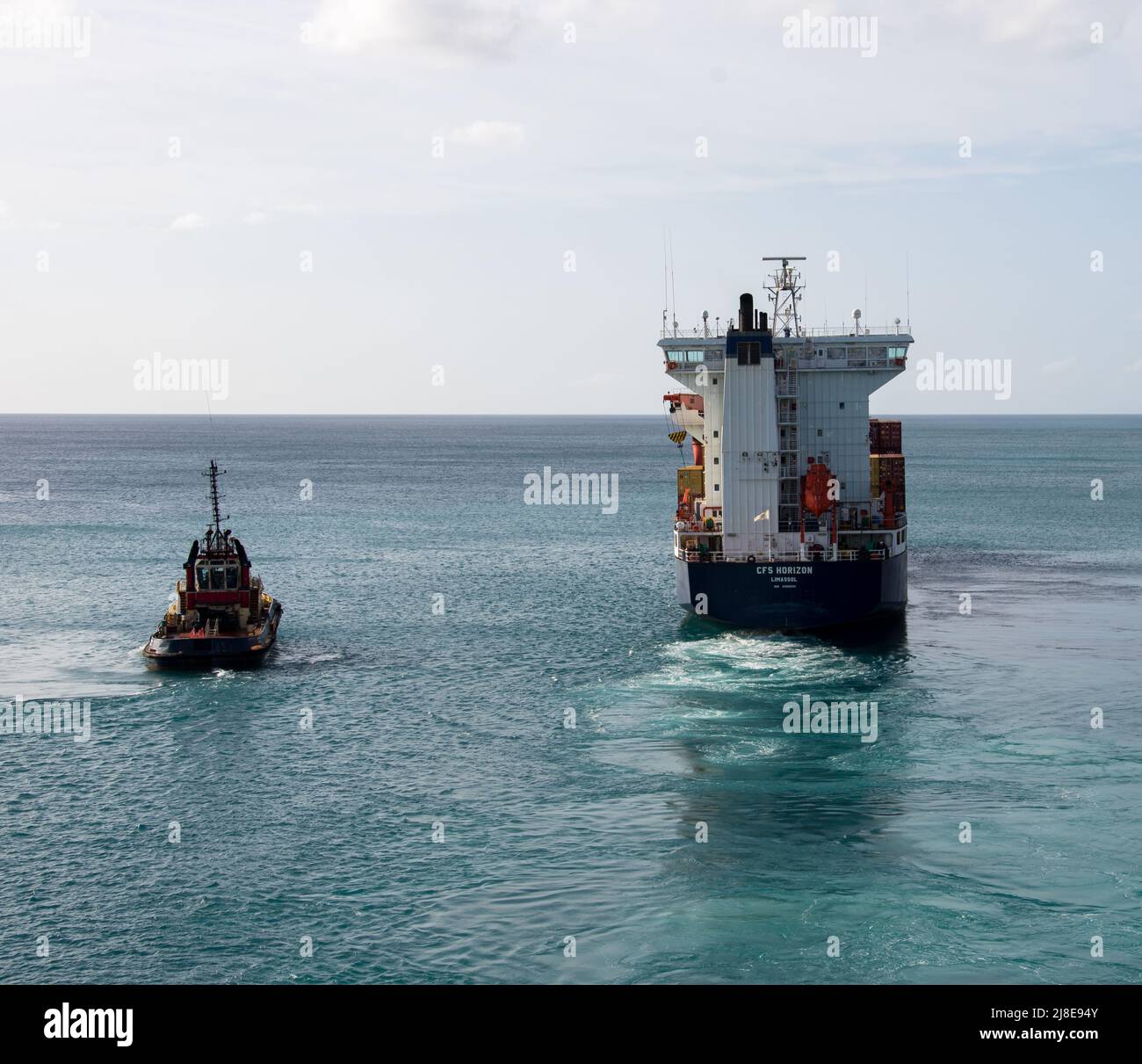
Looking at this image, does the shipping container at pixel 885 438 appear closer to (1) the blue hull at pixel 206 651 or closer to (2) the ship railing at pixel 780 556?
(2) the ship railing at pixel 780 556

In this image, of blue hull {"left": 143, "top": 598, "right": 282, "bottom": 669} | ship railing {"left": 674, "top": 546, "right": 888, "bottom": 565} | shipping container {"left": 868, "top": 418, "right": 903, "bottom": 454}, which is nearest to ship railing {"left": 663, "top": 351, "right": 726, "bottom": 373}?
ship railing {"left": 674, "top": 546, "right": 888, "bottom": 565}

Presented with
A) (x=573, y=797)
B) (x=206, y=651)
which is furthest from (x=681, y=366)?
(x=573, y=797)

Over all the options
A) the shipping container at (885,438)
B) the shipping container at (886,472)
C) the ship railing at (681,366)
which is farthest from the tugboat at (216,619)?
the shipping container at (885,438)

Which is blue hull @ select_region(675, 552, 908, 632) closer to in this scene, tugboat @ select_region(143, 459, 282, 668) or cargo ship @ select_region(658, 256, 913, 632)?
cargo ship @ select_region(658, 256, 913, 632)

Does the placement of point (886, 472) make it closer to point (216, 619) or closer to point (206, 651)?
point (216, 619)
